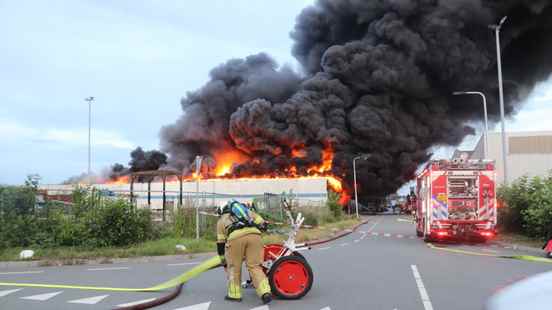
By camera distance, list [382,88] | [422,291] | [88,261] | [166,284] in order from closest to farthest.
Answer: [422,291]
[166,284]
[88,261]
[382,88]

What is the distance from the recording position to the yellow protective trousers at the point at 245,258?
24.0ft

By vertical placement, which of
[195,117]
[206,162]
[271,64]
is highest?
[271,64]

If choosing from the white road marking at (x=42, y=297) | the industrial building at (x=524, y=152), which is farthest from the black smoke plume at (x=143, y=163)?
the white road marking at (x=42, y=297)

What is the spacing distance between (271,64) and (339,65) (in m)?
14.4

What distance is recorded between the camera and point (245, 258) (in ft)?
24.4

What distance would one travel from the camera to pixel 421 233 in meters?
21.4

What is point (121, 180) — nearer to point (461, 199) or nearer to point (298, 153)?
point (298, 153)

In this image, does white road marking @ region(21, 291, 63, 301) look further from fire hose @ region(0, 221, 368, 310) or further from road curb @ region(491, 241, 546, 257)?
road curb @ region(491, 241, 546, 257)

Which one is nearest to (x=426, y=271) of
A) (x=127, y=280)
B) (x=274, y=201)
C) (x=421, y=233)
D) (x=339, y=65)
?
(x=127, y=280)

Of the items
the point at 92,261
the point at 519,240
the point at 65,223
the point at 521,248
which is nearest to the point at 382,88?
the point at 519,240

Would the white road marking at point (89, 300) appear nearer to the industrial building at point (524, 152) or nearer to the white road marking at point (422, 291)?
the white road marking at point (422, 291)

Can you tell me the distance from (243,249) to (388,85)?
45405mm

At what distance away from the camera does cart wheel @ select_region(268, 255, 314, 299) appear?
7.59m

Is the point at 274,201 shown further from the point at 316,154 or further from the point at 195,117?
the point at 195,117
